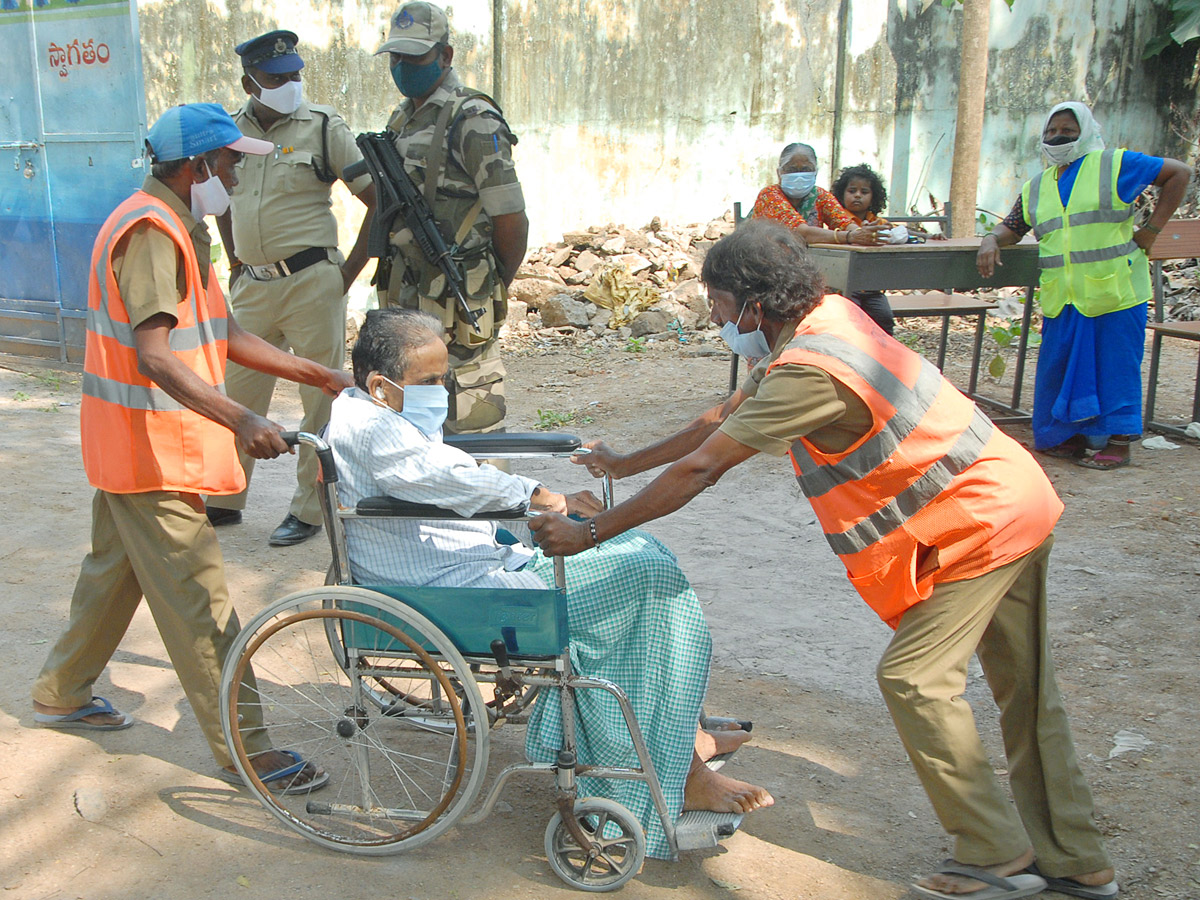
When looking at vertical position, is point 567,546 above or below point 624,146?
below

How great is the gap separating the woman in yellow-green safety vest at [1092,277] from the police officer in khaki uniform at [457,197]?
3040mm

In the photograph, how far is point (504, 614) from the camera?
2.51 metres

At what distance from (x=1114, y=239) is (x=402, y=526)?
14.7 feet

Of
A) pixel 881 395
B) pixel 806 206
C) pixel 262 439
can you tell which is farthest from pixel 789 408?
pixel 806 206

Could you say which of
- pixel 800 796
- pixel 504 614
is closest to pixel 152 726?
pixel 504 614

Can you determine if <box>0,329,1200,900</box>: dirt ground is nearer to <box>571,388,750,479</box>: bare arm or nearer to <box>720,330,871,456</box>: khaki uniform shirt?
<box>571,388,750,479</box>: bare arm

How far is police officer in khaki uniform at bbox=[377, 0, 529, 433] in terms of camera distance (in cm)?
434

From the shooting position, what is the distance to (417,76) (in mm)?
4395

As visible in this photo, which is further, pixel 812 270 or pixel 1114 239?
pixel 1114 239

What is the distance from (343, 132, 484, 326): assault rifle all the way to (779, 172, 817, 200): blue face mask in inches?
114

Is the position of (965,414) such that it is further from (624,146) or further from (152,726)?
(624,146)

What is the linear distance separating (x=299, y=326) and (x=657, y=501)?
305 centimetres

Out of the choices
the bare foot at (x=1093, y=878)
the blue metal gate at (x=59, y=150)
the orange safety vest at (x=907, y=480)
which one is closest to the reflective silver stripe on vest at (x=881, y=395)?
the orange safety vest at (x=907, y=480)

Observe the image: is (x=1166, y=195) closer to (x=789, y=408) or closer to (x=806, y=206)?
(x=806, y=206)
